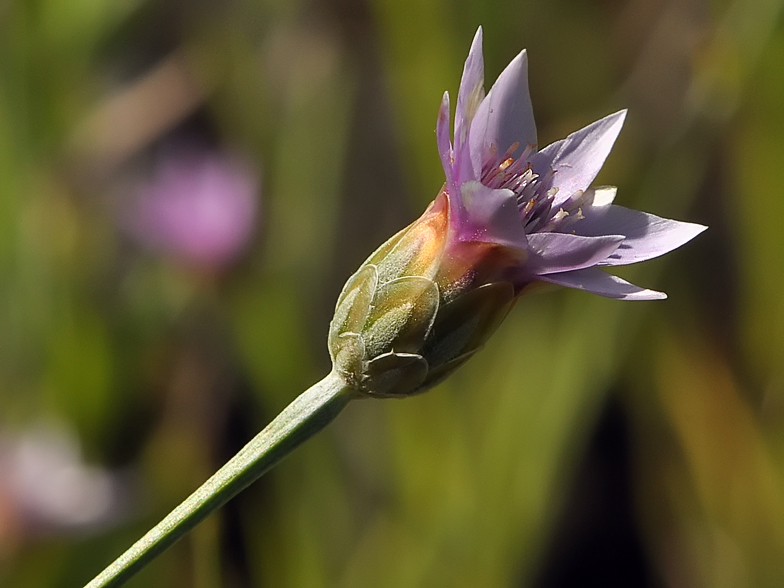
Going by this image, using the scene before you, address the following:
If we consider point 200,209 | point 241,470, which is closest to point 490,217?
point 241,470

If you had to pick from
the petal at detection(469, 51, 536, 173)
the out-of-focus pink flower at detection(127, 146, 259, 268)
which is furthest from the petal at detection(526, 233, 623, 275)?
the out-of-focus pink flower at detection(127, 146, 259, 268)

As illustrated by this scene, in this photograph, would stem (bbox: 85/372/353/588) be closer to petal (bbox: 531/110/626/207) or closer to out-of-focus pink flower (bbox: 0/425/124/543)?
petal (bbox: 531/110/626/207)

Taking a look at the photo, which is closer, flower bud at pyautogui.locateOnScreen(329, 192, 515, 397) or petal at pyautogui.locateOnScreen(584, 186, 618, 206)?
flower bud at pyautogui.locateOnScreen(329, 192, 515, 397)

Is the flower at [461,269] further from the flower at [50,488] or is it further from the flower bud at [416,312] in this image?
the flower at [50,488]

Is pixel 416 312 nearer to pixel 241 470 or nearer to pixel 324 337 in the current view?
pixel 241 470

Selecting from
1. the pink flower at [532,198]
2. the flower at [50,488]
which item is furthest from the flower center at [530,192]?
the flower at [50,488]

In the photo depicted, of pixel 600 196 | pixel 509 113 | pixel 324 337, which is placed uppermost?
pixel 509 113
